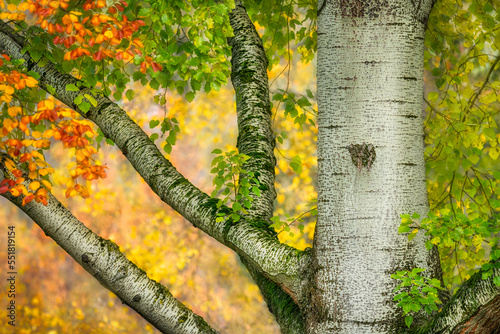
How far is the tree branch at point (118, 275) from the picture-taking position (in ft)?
6.83

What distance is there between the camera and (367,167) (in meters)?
1.67

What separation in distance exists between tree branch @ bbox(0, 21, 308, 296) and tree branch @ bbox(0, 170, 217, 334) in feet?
1.04

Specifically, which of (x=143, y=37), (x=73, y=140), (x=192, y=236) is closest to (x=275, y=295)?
(x=73, y=140)

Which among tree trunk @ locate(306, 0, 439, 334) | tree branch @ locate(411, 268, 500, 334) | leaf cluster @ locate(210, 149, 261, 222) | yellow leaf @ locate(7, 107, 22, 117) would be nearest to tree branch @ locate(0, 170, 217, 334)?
yellow leaf @ locate(7, 107, 22, 117)

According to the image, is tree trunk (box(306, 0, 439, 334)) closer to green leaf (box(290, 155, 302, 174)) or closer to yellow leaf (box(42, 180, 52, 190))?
green leaf (box(290, 155, 302, 174))

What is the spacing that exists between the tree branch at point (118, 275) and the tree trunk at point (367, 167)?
59 cm

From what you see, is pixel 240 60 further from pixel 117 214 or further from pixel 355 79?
pixel 117 214

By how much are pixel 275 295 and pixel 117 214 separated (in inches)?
299

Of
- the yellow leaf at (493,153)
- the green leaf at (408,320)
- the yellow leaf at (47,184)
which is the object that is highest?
the yellow leaf at (493,153)

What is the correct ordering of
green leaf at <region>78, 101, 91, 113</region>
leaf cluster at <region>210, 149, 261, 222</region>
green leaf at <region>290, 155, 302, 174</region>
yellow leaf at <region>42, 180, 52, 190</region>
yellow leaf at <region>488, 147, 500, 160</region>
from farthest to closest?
1. yellow leaf at <region>488, 147, 500, 160</region>
2. green leaf at <region>290, 155, 302, 174</region>
3. green leaf at <region>78, 101, 91, 113</region>
4. yellow leaf at <region>42, 180, 52, 190</region>
5. leaf cluster at <region>210, 149, 261, 222</region>

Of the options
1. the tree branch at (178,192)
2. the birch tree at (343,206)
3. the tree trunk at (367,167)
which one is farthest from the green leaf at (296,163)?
the tree trunk at (367,167)

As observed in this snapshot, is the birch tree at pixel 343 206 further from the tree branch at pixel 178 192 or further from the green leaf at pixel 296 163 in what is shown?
the green leaf at pixel 296 163

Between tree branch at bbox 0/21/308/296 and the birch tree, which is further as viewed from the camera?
tree branch at bbox 0/21/308/296

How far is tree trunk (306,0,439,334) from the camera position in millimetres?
1650
